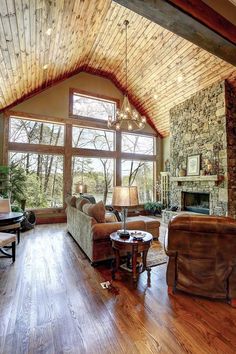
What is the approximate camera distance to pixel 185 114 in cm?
658

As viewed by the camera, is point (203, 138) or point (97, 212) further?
point (203, 138)

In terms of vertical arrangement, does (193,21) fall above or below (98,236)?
above

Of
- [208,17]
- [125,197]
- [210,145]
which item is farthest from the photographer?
[210,145]

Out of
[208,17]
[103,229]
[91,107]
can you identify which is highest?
[91,107]

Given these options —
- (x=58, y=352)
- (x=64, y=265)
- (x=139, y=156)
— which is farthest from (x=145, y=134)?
(x=58, y=352)

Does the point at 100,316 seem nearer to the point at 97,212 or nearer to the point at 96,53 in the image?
the point at 97,212

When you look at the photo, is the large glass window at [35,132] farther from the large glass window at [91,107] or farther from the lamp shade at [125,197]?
the lamp shade at [125,197]

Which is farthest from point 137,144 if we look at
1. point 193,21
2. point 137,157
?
point 193,21

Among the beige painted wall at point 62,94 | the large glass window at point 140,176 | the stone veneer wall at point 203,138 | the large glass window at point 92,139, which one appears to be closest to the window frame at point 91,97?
the beige painted wall at point 62,94

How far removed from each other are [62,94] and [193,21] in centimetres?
539

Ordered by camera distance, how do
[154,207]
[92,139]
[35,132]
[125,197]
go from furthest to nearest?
[154,207] < [92,139] < [35,132] < [125,197]

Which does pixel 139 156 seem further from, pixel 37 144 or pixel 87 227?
pixel 87 227

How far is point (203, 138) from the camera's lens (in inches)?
234

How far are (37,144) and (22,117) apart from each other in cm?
96
